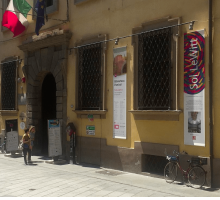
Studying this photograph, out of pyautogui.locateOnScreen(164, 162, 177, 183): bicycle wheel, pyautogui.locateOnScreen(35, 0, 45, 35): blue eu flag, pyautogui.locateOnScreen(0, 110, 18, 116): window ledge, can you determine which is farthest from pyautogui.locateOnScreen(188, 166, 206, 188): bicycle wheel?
pyautogui.locateOnScreen(0, 110, 18, 116): window ledge

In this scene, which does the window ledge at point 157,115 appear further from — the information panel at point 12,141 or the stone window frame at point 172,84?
the information panel at point 12,141

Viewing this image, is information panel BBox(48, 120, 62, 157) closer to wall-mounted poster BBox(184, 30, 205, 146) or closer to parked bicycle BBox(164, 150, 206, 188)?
parked bicycle BBox(164, 150, 206, 188)

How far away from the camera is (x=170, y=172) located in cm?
992

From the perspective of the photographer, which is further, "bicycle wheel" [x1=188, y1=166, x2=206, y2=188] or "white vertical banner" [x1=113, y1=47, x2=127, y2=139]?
"white vertical banner" [x1=113, y1=47, x2=127, y2=139]

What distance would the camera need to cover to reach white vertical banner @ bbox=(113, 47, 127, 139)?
459 inches

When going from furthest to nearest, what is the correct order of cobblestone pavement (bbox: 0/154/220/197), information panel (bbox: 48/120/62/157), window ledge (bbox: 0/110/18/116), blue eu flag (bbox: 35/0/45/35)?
1. window ledge (bbox: 0/110/18/116)
2. blue eu flag (bbox: 35/0/45/35)
3. information panel (bbox: 48/120/62/157)
4. cobblestone pavement (bbox: 0/154/220/197)

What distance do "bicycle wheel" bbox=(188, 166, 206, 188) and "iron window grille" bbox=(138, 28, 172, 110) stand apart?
1.89m

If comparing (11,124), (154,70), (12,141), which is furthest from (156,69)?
(11,124)

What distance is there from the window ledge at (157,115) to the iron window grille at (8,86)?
803cm

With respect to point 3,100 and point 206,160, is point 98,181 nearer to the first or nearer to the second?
point 206,160

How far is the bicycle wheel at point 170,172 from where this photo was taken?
9859 millimetres

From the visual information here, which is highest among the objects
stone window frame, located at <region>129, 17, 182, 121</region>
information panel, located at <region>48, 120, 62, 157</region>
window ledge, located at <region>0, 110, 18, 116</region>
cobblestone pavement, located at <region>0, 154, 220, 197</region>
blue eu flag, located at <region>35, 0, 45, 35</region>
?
blue eu flag, located at <region>35, 0, 45, 35</region>

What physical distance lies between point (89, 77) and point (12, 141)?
4818mm

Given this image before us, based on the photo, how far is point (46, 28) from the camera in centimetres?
1500
